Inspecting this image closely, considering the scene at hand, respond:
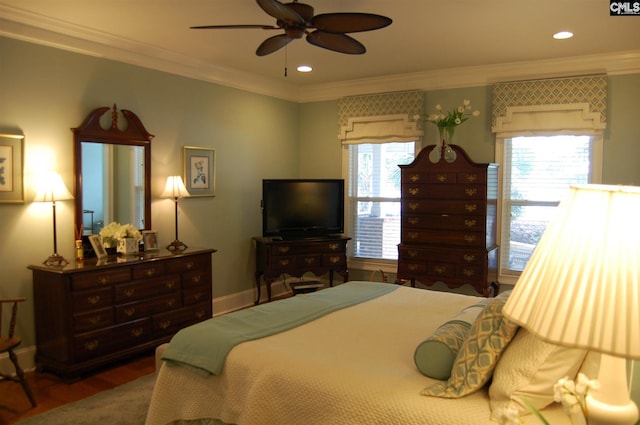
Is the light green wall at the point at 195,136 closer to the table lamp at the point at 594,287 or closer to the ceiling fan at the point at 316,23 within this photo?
the ceiling fan at the point at 316,23

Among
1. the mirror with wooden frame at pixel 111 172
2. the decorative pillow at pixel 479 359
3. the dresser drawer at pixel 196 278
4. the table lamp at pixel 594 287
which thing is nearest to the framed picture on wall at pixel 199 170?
the mirror with wooden frame at pixel 111 172

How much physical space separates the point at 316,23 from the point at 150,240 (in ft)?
7.95

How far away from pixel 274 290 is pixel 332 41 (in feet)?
11.7

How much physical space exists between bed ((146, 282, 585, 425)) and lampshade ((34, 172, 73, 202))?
1785 mm

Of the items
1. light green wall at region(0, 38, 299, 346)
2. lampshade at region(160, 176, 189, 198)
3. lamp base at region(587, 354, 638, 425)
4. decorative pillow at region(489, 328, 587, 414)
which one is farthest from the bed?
lampshade at region(160, 176, 189, 198)

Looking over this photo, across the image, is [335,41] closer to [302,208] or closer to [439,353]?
[439,353]

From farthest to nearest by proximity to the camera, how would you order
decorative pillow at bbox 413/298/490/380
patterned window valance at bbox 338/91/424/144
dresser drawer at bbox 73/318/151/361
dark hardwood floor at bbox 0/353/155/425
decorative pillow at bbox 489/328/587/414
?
1. patterned window valance at bbox 338/91/424/144
2. dresser drawer at bbox 73/318/151/361
3. dark hardwood floor at bbox 0/353/155/425
4. decorative pillow at bbox 413/298/490/380
5. decorative pillow at bbox 489/328/587/414

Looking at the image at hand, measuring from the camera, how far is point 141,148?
446 cm

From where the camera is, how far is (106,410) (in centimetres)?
310

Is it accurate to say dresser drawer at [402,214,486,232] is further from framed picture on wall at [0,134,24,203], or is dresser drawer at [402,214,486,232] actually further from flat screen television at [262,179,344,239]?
framed picture on wall at [0,134,24,203]

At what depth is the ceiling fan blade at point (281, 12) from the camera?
2584 mm

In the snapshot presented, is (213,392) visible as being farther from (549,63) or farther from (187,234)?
(549,63)

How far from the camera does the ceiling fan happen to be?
2.76 meters

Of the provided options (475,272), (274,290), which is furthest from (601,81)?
(274,290)
